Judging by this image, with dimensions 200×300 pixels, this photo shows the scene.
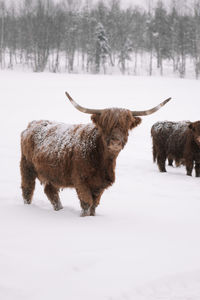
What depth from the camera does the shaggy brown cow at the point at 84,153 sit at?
3133 mm

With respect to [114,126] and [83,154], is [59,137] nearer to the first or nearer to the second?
[83,154]

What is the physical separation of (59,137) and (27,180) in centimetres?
80

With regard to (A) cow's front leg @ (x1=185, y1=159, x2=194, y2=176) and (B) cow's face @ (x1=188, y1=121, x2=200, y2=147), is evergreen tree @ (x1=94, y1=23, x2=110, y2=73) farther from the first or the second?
(A) cow's front leg @ (x1=185, y1=159, x2=194, y2=176)

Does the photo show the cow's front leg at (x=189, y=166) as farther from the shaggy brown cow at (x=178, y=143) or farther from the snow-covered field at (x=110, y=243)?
the snow-covered field at (x=110, y=243)

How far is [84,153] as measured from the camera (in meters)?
3.38

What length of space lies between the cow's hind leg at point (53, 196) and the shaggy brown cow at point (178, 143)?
13.6 feet

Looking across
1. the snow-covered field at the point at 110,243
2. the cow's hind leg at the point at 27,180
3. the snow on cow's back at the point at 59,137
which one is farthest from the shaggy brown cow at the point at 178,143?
the cow's hind leg at the point at 27,180

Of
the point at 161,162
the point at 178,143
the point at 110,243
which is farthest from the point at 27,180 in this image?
the point at 178,143

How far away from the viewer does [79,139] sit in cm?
355

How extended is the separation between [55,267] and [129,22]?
40967 mm

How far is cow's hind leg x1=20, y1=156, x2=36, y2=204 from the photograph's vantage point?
404 centimetres

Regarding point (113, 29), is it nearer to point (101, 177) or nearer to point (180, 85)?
point (180, 85)

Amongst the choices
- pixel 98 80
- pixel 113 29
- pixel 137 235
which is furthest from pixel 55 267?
pixel 113 29

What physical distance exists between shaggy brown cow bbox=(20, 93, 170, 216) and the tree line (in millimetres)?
27863
